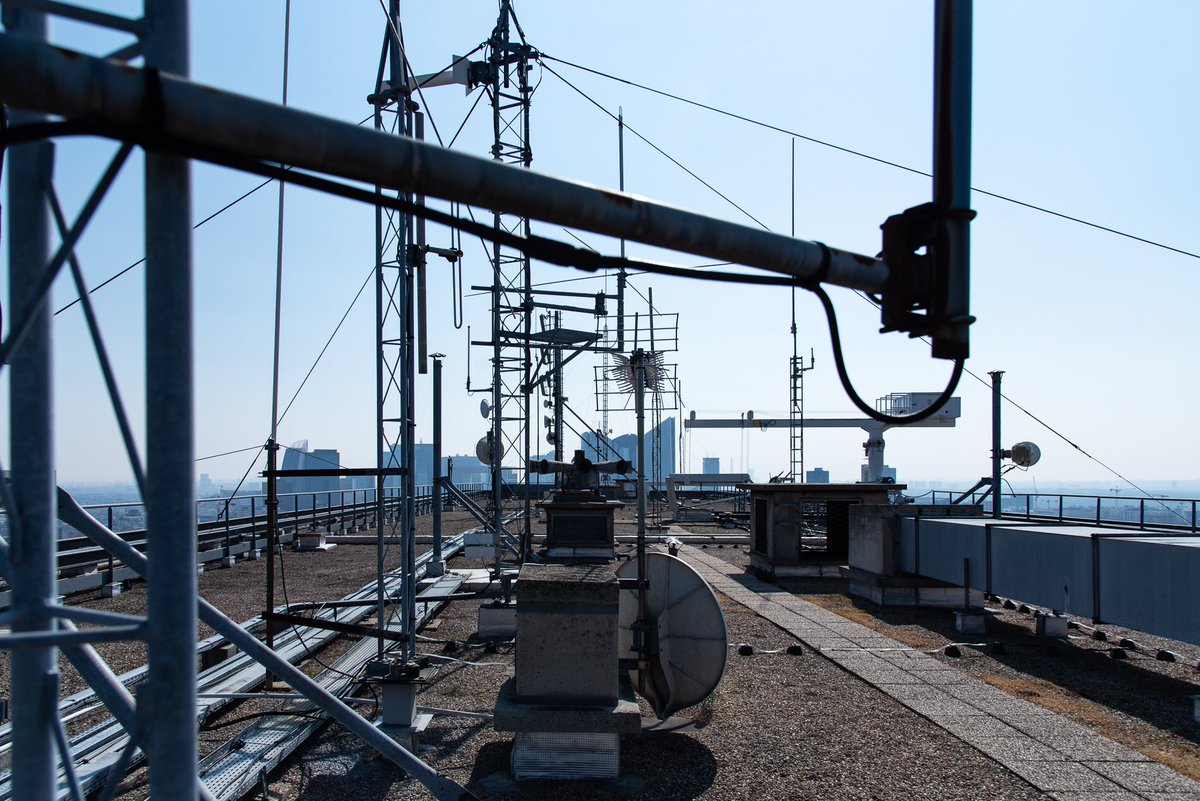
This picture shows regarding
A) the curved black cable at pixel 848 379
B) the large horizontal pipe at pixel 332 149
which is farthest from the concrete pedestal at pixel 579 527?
the large horizontal pipe at pixel 332 149

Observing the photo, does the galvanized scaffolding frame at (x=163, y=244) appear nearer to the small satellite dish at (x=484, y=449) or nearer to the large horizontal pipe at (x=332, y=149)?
the large horizontal pipe at (x=332, y=149)

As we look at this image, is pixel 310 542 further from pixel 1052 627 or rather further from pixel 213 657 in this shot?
pixel 1052 627

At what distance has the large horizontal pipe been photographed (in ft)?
5.75

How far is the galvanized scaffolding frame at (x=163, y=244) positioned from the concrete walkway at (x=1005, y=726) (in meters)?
4.78

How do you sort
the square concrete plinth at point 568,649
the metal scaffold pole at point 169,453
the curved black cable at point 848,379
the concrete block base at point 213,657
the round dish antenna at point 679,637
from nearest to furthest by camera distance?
the metal scaffold pole at point 169,453, the curved black cable at point 848,379, the square concrete plinth at point 568,649, the round dish antenna at point 679,637, the concrete block base at point 213,657

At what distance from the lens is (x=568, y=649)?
6.31 metres

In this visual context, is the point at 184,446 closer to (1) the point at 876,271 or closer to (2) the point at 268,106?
(2) the point at 268,106

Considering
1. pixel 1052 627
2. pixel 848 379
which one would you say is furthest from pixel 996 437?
pixel 848 379

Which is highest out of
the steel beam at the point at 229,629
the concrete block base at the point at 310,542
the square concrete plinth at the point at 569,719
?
the steel beam at the point at 229,629

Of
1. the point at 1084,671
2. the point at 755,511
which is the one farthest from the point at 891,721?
the point at 755,511

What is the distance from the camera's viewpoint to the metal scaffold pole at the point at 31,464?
2551mm

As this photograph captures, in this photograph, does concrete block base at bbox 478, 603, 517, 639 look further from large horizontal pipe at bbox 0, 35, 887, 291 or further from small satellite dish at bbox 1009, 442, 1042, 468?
small satellite dish at bbox 1009, 442, 1042, 468

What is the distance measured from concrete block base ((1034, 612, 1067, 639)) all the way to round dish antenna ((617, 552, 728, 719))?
249 inches

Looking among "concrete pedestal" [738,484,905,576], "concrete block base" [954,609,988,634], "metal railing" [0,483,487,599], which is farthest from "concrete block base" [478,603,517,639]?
"concrete pedestal" [738,484,905,576]
